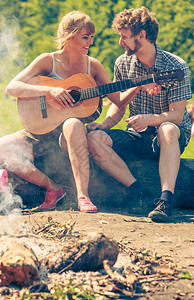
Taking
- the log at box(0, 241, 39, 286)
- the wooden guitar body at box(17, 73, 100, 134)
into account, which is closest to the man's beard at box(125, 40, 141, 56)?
the wooden guitar body at box(17, 73, 100, 134)

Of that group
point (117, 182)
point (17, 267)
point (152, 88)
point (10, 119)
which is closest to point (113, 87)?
point (152, 88)

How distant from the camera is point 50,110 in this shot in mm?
4367

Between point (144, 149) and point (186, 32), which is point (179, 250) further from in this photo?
point (186, 32)

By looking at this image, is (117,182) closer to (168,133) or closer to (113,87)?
(168,133)

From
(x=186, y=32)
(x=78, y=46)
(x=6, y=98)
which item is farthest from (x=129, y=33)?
(x=6, y=98)

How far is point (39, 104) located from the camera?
438 cm

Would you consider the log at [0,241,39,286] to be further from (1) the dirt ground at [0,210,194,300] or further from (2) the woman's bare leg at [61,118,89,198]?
(2) the woman's bare leg at [61,118,89,198]

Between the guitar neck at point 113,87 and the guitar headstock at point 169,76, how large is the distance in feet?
0.18

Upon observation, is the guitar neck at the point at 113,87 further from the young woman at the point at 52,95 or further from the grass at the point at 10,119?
the grass at the point at 10,119

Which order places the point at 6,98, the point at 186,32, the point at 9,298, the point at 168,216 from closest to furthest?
the point at 9,298, the point at 168,216, the point at 186,32, the point at 6,98

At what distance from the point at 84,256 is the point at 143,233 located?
3.30 ft

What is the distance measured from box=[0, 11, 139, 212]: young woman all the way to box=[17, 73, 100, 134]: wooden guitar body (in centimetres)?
4

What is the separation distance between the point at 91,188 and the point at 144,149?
64 cm

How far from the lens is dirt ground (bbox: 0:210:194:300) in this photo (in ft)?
8.07
